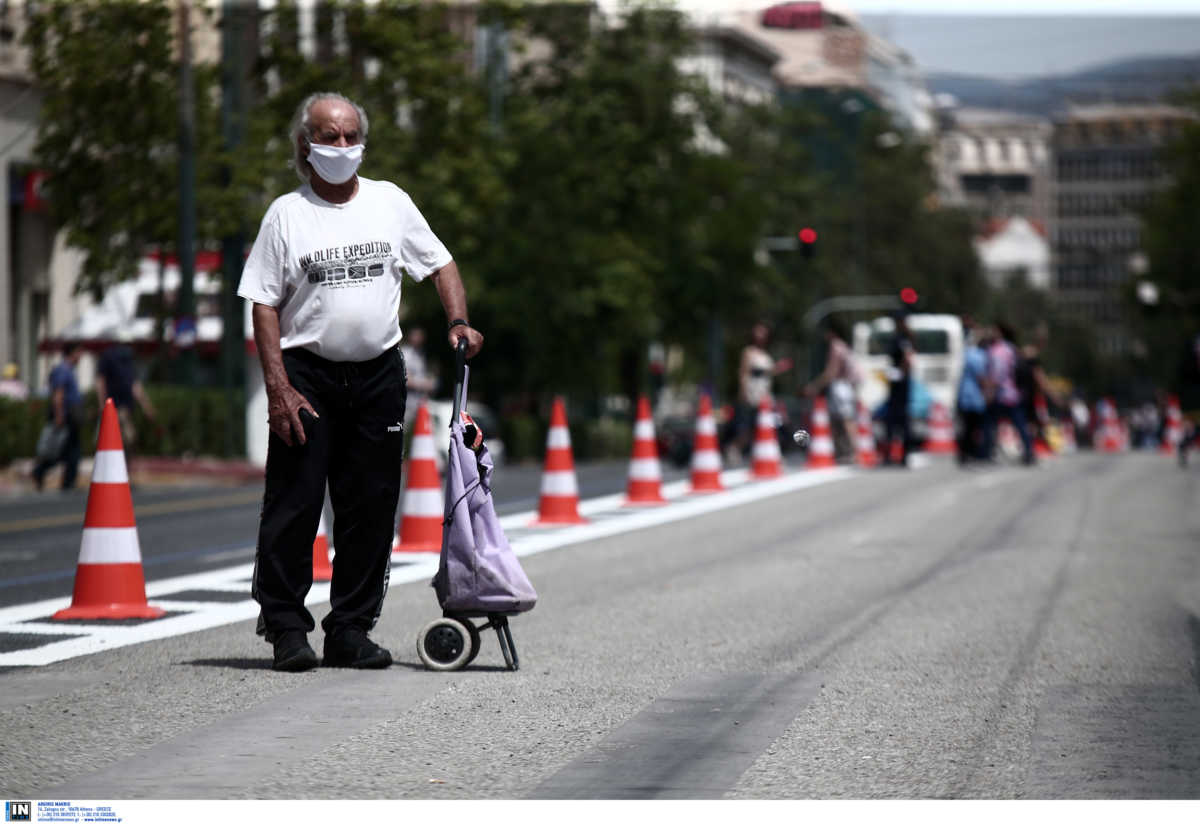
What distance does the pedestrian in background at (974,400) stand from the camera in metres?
27.7

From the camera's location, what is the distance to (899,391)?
88.9ft

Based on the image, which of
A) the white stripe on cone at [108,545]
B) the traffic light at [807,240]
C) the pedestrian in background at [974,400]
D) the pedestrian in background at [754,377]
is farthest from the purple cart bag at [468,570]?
the traffic light at [807,240]

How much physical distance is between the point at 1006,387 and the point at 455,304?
2105 cm

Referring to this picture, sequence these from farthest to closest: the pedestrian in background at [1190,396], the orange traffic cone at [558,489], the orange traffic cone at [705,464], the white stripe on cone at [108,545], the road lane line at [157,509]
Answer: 1. the pedestrian in background at [1190,396]
2. the orange traffic cone at [705,464]
3. the road lane line at [157,509]
4. the orange traffic cone at [558,489]
5. the white stripe on cone at [108,545]

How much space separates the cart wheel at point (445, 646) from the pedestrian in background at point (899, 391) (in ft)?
63.2

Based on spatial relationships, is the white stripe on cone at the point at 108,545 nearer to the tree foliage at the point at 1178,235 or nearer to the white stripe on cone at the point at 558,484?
the white stripe on cone at the point at 558,484

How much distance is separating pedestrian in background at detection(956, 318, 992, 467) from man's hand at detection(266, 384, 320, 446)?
20588mm

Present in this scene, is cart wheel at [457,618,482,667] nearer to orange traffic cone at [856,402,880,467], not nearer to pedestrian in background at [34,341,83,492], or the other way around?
pedestrian in background at [34,341,83,492]

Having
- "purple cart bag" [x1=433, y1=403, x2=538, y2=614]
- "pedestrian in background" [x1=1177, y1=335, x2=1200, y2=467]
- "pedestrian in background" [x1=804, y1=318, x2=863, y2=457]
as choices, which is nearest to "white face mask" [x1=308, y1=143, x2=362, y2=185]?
"purple cart bag" [x1=433, y1=403, x2=538, y2=614]

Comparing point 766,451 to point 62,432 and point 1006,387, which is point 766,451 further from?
point 62,432

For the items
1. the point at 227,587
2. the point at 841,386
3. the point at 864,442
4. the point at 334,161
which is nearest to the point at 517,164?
the point at 864,442

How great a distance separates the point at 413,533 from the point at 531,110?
3066 cm

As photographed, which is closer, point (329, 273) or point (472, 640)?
point (329, 273)

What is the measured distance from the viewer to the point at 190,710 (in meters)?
6.67
